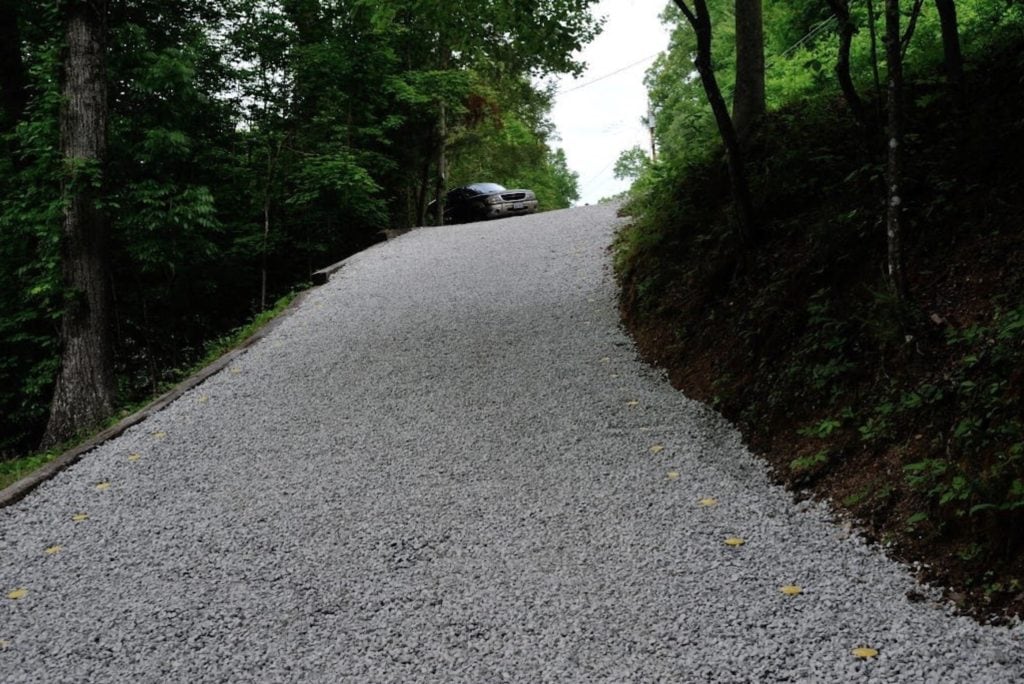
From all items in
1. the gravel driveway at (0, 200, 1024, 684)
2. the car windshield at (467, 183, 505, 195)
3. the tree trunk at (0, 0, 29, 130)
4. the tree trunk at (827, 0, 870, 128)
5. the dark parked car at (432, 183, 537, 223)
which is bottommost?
the gravel driveway at (0, 200, 1024, 684)

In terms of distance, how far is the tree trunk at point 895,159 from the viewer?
200 inches

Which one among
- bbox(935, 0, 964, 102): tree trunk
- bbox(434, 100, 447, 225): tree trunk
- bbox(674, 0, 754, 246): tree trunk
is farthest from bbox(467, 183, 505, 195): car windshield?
bbox(935, 0, 964, 102): tree trunk

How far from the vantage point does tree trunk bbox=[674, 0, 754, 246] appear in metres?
7.02

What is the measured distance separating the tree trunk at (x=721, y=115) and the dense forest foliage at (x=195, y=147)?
2473 mm

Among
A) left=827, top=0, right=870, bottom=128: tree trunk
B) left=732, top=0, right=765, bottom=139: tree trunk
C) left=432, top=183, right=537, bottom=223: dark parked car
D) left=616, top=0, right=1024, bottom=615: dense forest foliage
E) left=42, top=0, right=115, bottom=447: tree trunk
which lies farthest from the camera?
left=432, top=183, right=537, bottom=223: dark parked car

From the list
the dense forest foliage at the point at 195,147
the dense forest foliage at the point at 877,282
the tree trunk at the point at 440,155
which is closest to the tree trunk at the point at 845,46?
the dense forest foliage at the point at 877,282

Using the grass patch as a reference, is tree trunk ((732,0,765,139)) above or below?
above

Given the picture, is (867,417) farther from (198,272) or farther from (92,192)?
(198,272)

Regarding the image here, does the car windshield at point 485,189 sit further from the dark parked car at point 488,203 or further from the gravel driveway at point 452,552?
the gravel driveway at point 452,552

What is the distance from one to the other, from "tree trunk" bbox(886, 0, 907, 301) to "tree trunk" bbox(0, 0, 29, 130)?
478 inches

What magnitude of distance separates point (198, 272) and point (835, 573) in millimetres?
14436

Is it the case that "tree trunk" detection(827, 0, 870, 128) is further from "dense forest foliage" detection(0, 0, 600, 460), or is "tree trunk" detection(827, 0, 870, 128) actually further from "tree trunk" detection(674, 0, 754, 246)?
"dense forest foliage" detection(0, 0, 600, 460)

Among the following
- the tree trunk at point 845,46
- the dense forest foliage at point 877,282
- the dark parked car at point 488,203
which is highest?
the dark parked car at point 488,203

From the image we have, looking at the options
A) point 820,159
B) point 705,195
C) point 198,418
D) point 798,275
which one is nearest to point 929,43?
point 820,159
